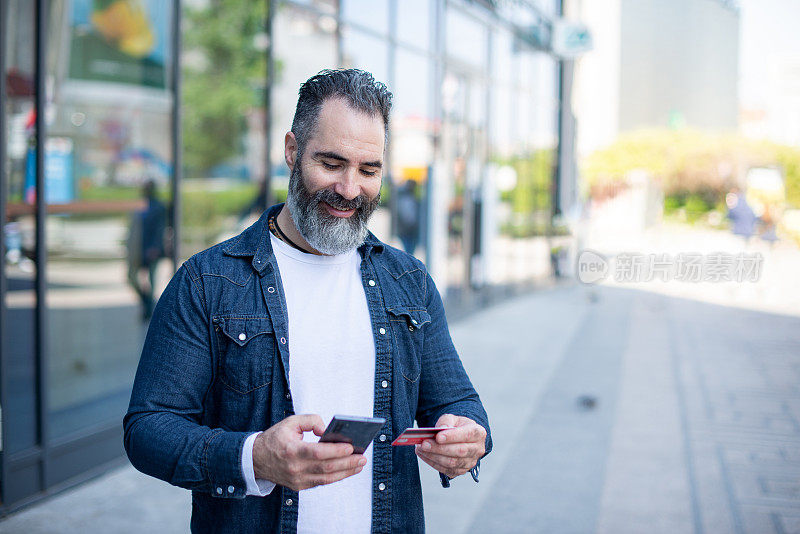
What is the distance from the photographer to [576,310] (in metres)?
13.2

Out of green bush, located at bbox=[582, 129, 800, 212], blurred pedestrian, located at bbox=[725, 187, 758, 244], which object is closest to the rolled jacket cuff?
blurred pedestrian, located at bbox=[725, 187, 758, 244]

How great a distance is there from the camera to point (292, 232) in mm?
1922

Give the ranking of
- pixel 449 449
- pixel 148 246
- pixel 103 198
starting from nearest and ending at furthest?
pixel 449 449
pixel 148 246
pixel 103 198

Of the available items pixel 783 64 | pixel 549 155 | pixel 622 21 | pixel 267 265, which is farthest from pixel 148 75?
pixel 783 64

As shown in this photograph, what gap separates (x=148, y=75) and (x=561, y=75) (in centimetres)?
1219

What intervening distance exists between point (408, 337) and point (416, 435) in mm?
327

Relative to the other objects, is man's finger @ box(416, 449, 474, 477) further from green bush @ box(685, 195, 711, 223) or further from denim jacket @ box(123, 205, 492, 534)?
green bush @ box(685, 195, 711, 223)

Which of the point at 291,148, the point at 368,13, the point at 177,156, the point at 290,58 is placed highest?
the point at 368,13

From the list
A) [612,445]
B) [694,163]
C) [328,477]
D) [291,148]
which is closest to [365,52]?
[612,445]

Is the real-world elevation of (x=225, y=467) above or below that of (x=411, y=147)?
below

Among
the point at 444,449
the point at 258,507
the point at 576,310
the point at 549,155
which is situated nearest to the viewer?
the point at 444,449

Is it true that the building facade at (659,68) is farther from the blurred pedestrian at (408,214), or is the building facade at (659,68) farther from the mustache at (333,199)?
the mustache at (333,199)

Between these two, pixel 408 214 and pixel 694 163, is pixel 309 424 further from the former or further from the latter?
pixel 694 163

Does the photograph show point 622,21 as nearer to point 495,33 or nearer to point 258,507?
point 495,33
